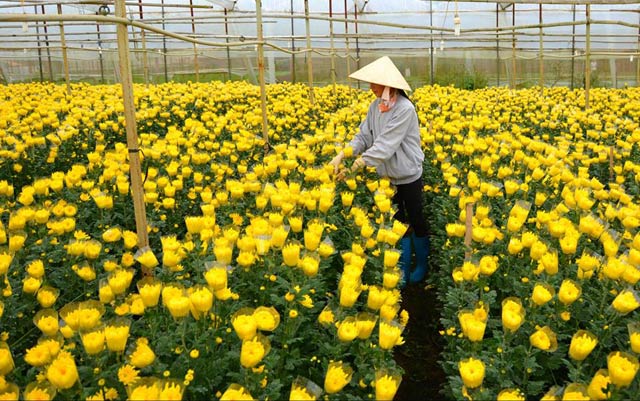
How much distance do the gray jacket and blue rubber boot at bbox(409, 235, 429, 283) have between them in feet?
→ 1.62

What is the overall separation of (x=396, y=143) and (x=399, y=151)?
0.19 m

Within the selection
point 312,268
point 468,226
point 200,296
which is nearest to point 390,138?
point 468,226

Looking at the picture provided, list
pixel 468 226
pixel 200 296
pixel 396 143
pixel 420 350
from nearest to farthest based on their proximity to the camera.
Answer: pixel 200 296 < pixel 468 226 < pixel 420 350 < pixel 396 143

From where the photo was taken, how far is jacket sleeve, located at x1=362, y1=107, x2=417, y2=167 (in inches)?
176

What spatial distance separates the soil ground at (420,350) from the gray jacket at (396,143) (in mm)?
951

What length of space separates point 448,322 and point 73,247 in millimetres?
1886

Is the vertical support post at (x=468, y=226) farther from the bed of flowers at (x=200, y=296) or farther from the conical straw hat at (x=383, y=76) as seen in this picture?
the conical straw hat at (x=383, y=76)

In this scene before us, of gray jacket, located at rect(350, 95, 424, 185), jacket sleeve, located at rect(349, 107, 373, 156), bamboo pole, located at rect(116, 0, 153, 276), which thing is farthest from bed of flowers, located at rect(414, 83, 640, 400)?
bamboo pole, located at rect(116, 0, 153, 276)

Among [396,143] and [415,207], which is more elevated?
[396,143]

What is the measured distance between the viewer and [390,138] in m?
4.54

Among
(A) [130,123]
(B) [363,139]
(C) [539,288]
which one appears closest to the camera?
(C) [539,288]

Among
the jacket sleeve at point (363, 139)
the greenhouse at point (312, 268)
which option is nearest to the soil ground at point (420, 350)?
the greenhouse at point (312, 268)

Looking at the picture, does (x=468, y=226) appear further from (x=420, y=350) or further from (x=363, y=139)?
(x=363, y=139)

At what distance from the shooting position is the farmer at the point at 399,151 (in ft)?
14.8
